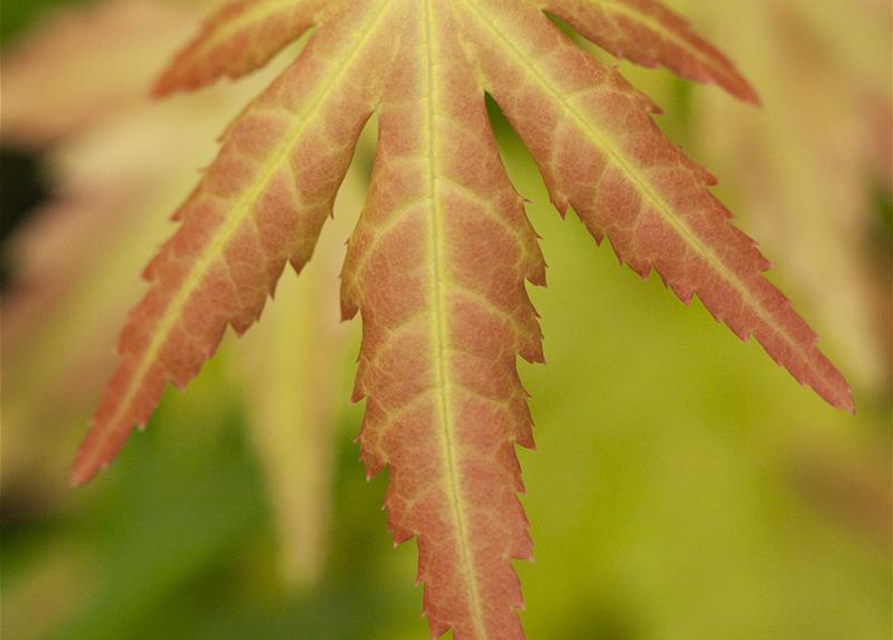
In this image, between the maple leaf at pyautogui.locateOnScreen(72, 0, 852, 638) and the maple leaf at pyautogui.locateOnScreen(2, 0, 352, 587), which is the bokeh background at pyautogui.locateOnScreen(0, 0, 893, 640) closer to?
the maple leaf at pyautogui.locateOnScreen(2, 0, 352, 587)

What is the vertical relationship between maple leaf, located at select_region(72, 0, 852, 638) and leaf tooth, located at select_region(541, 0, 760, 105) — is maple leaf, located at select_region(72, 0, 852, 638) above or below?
below

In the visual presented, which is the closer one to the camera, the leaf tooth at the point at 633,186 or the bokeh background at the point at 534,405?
the leaf tooth at the point at 633,186

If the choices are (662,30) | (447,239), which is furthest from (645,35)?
(447,239)

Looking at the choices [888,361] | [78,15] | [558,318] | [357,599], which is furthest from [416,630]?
[78,15]

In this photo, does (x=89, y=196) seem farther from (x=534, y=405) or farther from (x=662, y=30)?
(x=662, y=30)

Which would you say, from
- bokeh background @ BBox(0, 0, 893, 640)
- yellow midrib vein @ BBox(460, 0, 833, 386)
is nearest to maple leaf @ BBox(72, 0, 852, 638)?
yellow midrib vein @ BBox(460, 0, 833, 386)

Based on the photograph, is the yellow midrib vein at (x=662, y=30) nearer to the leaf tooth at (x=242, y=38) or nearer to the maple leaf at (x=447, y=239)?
the maple leaf at (x=447, y=239)

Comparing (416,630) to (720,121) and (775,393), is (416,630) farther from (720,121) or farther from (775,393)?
(720,121)

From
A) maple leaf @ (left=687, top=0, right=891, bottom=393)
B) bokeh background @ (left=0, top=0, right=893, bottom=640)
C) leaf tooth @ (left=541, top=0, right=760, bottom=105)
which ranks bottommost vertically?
bokeh background @ (left=0, top=0, right=893, bottom=640)

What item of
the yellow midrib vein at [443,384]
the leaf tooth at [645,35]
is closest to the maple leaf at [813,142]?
the leaf tooth at [645,35]
